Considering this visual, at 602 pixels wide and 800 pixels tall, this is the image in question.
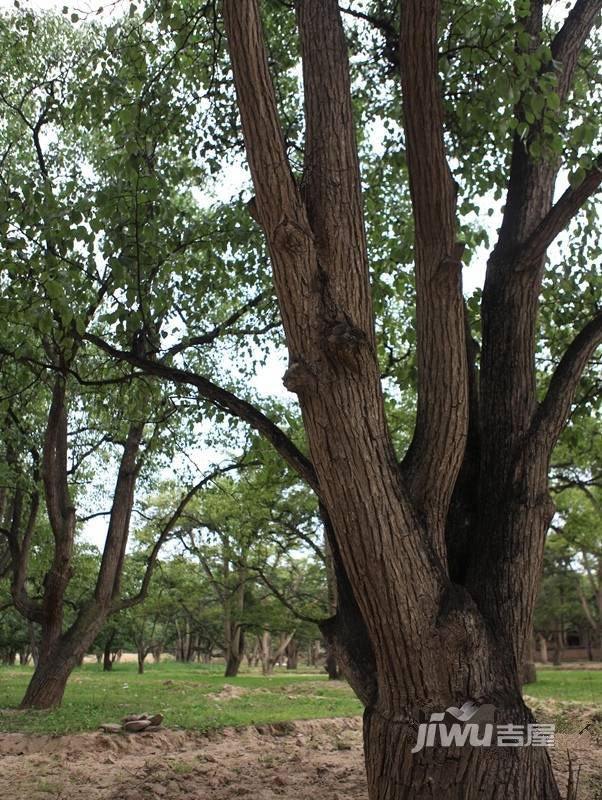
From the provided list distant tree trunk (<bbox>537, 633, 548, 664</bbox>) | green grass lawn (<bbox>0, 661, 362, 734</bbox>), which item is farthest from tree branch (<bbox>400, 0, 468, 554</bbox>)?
distant tree trunk (<bbox>537, 633, 548, 664</bbox>)

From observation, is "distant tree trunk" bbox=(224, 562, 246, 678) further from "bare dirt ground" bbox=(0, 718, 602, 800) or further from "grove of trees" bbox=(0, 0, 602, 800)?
"grove of trees" bbox=(0, 0, 602, 800)

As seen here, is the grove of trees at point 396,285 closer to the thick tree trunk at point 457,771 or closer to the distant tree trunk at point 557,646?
the thick tree trunk at point 457,771

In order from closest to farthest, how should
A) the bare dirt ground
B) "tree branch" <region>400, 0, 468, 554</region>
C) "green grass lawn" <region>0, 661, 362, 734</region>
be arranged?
"tree branch" <region>400, 0, 468, 554</region> < the bare dirt ground < "green grass lawn" <region>0, 661, 362, 734</region>

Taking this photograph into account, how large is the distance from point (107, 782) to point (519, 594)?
4061mm

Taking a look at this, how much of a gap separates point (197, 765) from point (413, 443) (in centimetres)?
442

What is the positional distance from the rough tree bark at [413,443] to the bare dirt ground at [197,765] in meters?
2.03

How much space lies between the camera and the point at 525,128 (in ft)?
12.3

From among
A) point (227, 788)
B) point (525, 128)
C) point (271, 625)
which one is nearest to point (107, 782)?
point (227, 788)

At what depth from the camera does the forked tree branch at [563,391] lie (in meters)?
3.81

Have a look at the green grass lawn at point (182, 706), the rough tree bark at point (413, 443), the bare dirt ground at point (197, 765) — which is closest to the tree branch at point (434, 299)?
the rough tree bark at point (413, 443)

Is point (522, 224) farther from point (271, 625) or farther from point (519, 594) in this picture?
point (271, 625)

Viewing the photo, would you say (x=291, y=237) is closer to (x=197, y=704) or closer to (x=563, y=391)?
(x=563, y=391)

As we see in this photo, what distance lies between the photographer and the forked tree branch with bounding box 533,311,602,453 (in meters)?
3.81

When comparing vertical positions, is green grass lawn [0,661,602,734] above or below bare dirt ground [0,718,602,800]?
below
